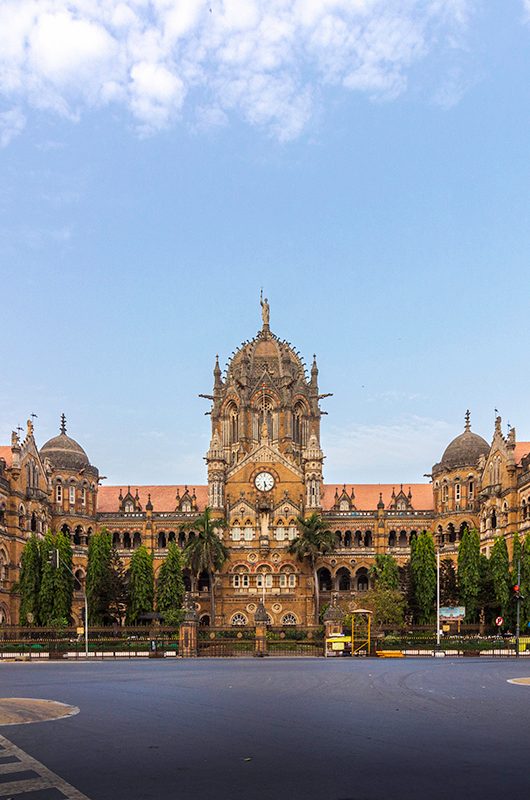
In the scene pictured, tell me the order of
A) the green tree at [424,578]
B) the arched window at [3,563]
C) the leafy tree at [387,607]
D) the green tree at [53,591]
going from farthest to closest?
the green tree at [424,578] → the arched window at [3,563] → the green tree at [53,591] → the leafy tree at [387,607]

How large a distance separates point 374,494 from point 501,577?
3231cm

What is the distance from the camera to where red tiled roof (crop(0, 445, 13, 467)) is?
85.5 meters

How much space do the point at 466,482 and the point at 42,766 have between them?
85626 mm

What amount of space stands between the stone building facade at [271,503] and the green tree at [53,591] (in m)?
7.35

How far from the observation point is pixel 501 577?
74.4m

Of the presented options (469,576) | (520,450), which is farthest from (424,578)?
(520,450)

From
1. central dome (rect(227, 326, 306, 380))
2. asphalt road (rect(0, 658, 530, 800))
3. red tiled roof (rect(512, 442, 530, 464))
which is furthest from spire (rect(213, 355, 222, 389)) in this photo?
asphalt road (rect(0, 658, 530, 800))

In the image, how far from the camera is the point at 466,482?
96.4 m

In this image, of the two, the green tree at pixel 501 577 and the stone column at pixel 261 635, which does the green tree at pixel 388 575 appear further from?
the stone column at pixel 261 635

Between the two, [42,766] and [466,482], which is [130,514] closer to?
[466,482]

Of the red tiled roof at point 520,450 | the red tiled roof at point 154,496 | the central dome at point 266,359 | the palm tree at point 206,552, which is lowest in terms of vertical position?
the palm tree at point 206,552

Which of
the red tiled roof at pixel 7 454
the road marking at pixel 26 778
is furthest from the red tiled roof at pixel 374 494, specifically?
the road marking at pixel 26 778

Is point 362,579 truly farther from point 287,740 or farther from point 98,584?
point 287,740

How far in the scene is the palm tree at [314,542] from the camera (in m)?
90.9
